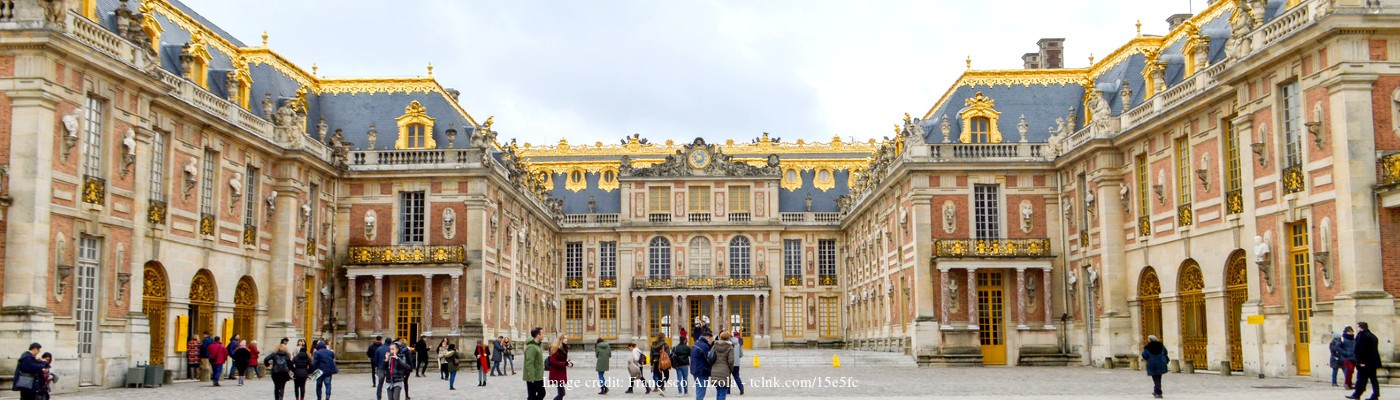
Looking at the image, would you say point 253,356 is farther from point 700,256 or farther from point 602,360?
point 700,256

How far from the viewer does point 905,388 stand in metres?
23.8

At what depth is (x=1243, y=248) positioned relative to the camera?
26406 millimetres

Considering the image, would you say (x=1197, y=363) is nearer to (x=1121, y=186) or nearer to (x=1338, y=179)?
(x=1121, y=186)

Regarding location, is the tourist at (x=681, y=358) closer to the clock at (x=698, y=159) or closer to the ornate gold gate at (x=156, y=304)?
the ornate gold gate at (x=156, y=304)

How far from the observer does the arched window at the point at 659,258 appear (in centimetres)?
6112

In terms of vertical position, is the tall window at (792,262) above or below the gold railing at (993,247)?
above

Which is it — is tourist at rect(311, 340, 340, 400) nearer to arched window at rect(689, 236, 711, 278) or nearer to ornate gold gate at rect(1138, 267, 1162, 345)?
ornate gold gate at rect(1138, 267, 1162, 345)

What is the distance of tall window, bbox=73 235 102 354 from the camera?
76.3 feet

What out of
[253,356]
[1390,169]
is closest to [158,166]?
[253,356]

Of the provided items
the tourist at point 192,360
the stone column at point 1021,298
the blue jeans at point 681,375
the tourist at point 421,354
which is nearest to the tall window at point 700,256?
the stone column at point 1021,298

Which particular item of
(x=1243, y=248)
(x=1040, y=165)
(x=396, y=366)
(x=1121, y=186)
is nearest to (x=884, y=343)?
(x=1040, y=165)

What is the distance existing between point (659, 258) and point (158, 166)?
117 ft

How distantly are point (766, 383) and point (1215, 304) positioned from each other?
33.1ft

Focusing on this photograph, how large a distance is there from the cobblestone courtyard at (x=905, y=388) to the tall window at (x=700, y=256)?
2872 centimetres
